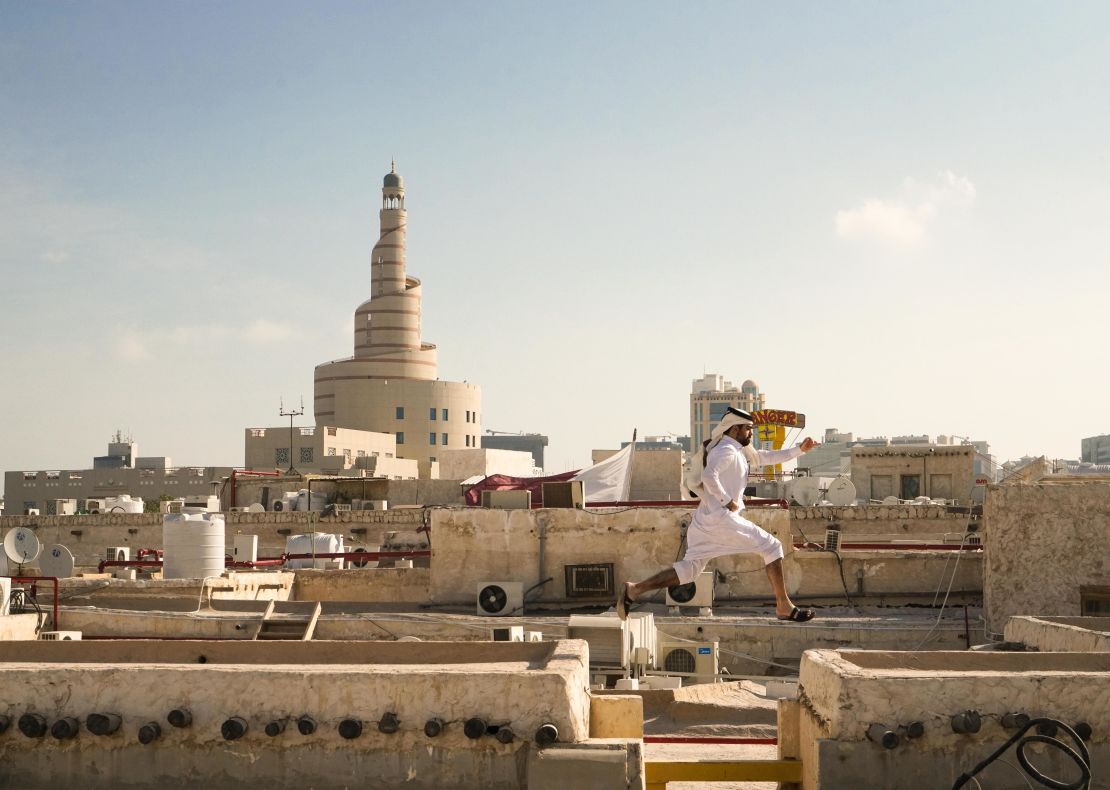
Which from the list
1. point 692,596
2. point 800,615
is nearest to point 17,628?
point 800,615

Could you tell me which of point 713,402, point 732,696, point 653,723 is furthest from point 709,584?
point 713,402

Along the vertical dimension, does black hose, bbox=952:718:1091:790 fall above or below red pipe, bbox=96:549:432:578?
below

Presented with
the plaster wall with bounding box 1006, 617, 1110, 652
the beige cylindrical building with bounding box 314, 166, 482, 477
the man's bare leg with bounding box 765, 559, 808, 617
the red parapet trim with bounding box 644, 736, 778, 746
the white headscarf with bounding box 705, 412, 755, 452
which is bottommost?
the red parapet trim with bounding box 644, 736, 778, 746

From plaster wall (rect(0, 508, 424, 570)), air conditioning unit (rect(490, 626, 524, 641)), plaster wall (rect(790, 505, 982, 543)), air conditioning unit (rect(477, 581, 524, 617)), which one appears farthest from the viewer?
plaster wall (rect(0, 508, 424, 570))

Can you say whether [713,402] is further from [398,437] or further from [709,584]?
[709,584]

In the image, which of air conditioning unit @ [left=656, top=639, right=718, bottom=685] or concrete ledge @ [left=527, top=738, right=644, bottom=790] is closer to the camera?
concrete ledge @ [left=527, top=738, right=644, bottom=790]

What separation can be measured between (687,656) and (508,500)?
4290 millimetres

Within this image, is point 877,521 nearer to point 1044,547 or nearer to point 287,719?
point 1044,547

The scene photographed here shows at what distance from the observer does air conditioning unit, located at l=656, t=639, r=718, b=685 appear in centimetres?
1502

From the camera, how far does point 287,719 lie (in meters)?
6.40

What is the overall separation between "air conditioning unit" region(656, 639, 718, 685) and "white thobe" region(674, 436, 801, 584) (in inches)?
259

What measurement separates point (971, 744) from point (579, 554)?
12037 mm

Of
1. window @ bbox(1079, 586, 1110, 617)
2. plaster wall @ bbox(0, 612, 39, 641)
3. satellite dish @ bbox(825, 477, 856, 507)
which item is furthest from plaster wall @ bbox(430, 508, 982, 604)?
satellite dish @ bbox(825, 477, 856, 507)

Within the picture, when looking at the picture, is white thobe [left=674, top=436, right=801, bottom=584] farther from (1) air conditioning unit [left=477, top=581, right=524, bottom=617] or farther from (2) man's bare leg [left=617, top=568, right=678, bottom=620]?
(1) air conditioning unit [left=477, top=581, right=524, bottom=617]
